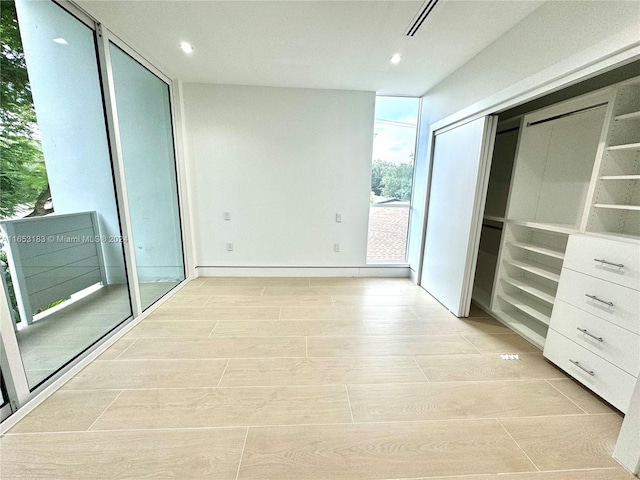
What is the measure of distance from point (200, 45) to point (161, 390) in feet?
9.19

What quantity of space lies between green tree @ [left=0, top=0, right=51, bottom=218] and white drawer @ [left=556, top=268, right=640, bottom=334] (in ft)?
11.3

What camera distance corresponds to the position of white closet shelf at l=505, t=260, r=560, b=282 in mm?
1945

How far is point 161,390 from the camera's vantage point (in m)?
1.51

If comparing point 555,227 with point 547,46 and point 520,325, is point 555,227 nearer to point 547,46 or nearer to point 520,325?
point 520,325

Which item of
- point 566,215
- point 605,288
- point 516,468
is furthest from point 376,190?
point 516,468

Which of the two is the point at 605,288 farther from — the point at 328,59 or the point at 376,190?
the point at 328,59

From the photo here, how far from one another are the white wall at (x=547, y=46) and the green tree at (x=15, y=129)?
3140 millimetres

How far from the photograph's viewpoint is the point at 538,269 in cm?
207

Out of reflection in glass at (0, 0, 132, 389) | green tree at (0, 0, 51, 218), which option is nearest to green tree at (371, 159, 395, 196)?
reflection in glass at (0, 0, 132, 389)

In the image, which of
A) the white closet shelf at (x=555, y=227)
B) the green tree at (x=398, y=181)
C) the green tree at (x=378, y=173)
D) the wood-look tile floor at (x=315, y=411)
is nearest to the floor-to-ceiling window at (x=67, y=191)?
the wood-look tile floor at (x=315, y=411)

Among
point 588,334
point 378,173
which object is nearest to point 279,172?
point 378,173

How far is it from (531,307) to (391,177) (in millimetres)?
2180

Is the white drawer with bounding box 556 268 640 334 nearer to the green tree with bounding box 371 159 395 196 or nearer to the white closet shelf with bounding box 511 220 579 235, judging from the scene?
the white closet shelf with bounding box 511 220 579 235

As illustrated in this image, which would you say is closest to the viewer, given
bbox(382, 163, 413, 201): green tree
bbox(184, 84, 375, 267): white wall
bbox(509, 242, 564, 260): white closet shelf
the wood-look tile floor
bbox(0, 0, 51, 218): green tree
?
the wood-look tile floor
